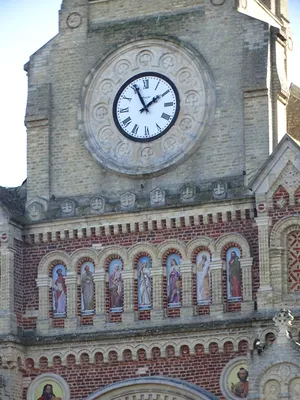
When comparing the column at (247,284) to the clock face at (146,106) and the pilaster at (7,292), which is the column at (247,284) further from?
the pilaster at (7,292)

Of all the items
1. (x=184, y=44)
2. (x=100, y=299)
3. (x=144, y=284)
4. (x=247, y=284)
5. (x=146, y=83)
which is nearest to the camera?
(x=247, y=284)

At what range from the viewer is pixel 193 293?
186 ft

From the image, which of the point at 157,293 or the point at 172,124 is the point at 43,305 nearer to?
the point at 157,293

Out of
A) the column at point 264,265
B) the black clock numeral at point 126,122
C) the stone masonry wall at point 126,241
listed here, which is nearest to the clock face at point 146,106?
the black clock numeral at point 126,122

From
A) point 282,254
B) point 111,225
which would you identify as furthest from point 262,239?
point 111,225

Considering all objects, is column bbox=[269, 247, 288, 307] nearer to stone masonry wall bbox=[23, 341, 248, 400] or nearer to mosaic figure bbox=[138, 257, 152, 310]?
stone masonry wall bbox=[23, 341, 248, 400]

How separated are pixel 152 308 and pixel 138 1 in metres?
8.64

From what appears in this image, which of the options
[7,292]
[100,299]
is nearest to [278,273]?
[100,299]

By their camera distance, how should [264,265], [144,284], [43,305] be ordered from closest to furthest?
[264,265] → [144,284] → [43,305]

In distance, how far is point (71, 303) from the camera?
5778 cm

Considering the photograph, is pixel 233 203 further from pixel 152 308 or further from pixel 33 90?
pixel 33 90

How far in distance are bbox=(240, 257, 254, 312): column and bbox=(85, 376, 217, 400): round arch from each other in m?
2.42

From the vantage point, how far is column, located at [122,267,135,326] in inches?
2245

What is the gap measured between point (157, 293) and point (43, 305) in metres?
3.28
